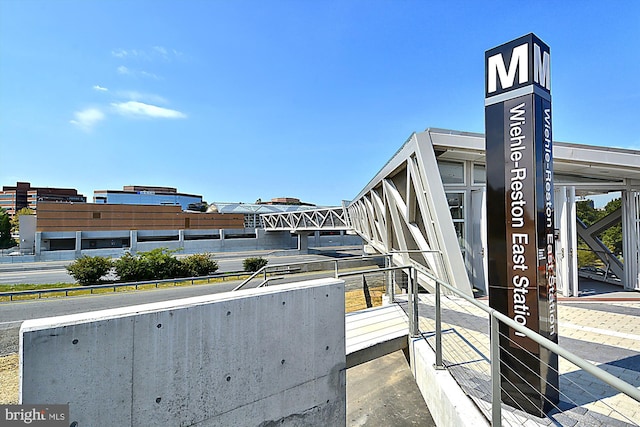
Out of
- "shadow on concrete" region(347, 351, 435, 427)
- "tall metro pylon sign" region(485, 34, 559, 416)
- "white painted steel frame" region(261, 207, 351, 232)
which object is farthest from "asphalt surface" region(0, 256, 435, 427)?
"white painted steel frame" region(261, 207, 351, 232)

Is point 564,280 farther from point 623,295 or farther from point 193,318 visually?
point 193,318

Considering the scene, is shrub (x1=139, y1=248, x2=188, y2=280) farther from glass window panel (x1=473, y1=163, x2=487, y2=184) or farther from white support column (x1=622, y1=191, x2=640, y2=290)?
white support column (x1=622, y1=191, x2=640, y2=290)

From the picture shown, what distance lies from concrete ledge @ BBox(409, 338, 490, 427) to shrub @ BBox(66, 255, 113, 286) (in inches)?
1009

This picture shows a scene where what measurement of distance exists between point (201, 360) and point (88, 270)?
25.2 m

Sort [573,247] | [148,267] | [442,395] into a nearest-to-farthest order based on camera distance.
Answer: [442,395] → [573,247] → [148,267]

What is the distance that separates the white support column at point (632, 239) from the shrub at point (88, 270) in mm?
29747

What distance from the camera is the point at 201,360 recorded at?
339 cm

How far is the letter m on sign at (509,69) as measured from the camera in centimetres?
379

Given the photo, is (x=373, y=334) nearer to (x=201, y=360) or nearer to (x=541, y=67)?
(x=201, y=360)

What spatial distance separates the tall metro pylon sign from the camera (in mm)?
3574

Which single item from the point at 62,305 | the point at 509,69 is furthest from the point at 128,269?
the point at 509,69

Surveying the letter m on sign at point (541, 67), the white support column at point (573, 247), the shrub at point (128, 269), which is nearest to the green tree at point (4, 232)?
the shrub at point (128, 269)

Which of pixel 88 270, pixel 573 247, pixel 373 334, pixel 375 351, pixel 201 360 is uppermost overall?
pixel 573 247

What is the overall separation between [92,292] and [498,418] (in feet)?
74.0
